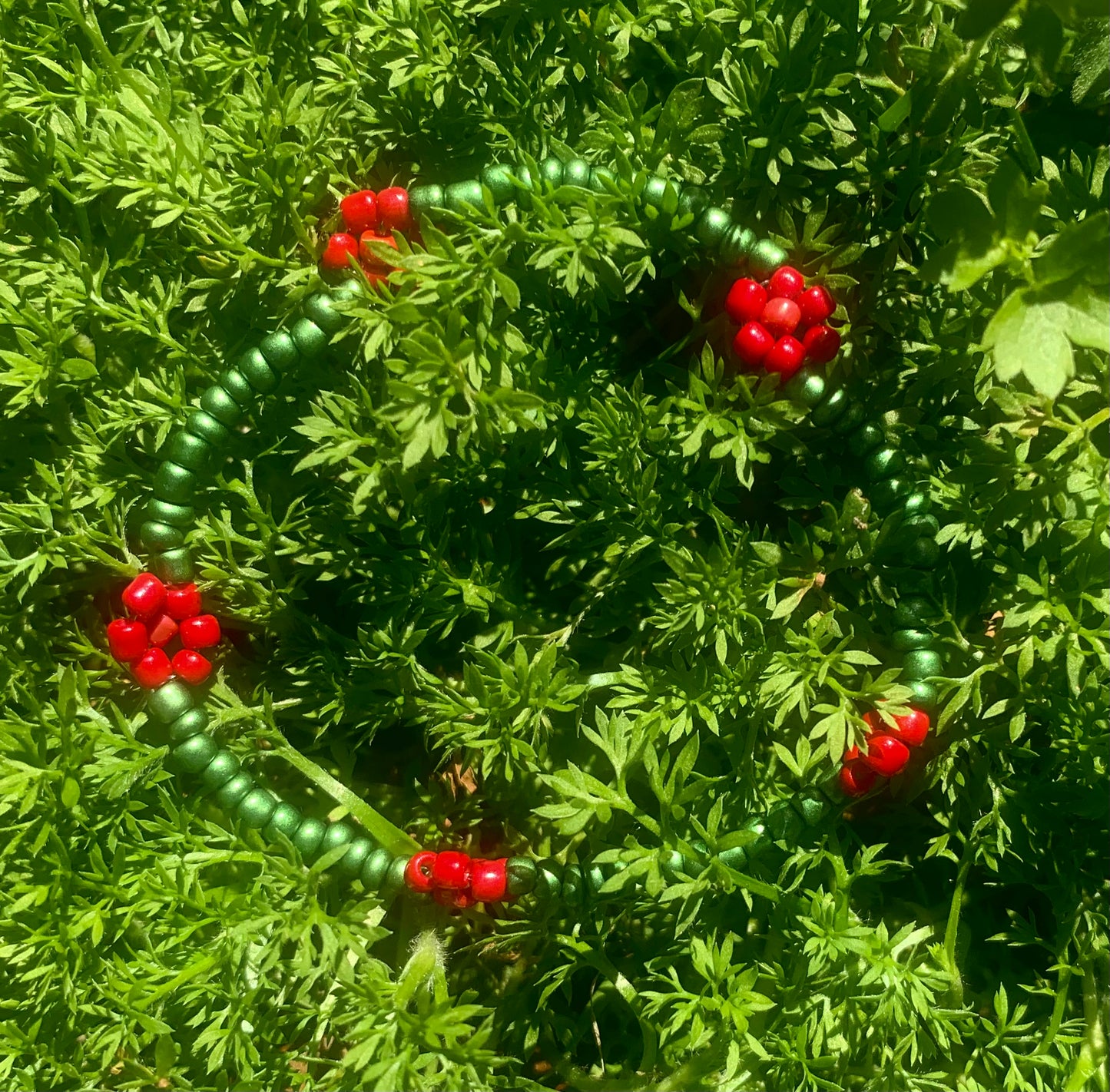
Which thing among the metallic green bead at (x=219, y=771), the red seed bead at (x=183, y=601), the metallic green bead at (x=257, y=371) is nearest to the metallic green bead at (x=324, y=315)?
the metallic green bead at (x=257, y=371)

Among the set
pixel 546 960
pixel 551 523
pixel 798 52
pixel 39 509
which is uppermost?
pixel 798 52

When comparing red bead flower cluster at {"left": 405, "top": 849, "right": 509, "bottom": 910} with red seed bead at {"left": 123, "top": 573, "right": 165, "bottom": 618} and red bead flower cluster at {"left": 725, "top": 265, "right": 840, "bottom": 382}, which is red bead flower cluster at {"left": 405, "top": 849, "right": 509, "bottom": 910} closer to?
red seed bead at {"left": 123, "top": 573, "right": 165, "bottom": 618}

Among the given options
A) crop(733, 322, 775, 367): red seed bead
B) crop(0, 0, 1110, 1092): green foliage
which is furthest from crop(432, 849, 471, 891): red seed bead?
crop(733, 322, 775, 367): red seed bead

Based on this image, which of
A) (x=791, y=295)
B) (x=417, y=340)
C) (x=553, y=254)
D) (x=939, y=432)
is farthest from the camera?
(x=939, y=432)

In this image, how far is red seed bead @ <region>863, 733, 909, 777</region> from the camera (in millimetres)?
1557

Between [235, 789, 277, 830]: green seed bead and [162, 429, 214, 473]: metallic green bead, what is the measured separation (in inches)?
21.7

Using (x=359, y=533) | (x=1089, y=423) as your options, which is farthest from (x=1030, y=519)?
(x=359, y=533)

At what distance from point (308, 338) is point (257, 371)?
0.11 m

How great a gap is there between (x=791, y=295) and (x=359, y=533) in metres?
0.81

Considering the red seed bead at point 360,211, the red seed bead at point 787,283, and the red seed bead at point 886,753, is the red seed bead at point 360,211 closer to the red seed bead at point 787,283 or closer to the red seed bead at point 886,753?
the red seed bead at point 787,283

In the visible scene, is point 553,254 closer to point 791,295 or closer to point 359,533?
point 791,295

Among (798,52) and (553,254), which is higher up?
(798,52)

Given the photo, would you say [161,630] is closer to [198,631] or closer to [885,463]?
[198,631]

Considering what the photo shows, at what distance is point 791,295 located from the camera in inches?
63.7
